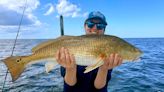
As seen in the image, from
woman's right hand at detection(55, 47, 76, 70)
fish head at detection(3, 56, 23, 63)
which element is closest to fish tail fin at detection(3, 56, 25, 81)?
fish head at detection(3, 56, 23, 63)

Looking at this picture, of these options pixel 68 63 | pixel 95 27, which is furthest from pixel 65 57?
pixel 95 27

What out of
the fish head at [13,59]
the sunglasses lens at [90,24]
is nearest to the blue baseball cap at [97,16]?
the sunglasses lens at [90,24]

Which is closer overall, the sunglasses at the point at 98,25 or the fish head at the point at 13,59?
the fish head at the point at 13,59

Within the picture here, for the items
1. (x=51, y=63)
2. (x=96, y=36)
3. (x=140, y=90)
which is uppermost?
(x=96, y=36)

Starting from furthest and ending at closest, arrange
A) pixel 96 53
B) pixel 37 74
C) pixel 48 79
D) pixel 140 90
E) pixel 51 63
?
pixel 37 74 < pixel 48 79 < pixel 140 90 < pixel 51 63 < pixel 96 53

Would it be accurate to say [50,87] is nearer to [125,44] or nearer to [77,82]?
[77,82]

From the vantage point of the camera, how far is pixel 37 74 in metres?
17.1

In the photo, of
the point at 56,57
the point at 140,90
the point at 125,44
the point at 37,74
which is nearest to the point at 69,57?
the point at 56,57

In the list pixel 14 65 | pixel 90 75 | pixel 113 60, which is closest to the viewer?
pixel 14 65

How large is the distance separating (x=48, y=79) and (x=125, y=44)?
1098cm

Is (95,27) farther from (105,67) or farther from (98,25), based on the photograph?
(105,67)

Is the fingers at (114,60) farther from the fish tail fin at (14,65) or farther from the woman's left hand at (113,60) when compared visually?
the fish tail fin at (14,65)

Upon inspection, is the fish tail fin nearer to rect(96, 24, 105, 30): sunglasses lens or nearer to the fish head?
the fish head

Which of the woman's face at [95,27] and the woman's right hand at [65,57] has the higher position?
the woman's face at [95,27]
